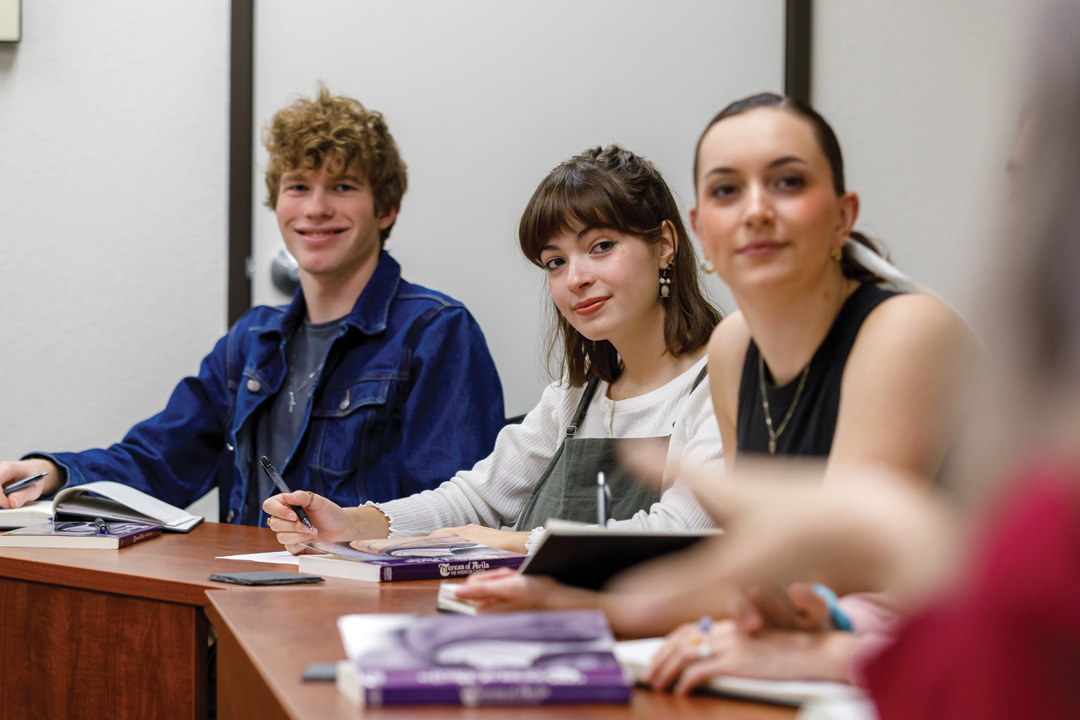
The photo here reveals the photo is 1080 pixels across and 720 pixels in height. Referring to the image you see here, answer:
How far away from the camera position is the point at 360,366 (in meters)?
2.16

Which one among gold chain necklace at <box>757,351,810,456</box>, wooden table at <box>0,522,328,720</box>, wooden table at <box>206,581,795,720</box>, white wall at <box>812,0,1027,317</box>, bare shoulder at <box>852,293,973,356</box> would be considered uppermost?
white wall at <box>812,0,1027,317</box>

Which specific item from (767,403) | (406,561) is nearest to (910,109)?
(767,403)

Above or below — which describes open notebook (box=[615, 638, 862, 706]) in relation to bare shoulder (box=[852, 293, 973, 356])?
below

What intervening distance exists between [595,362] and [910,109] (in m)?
1.23

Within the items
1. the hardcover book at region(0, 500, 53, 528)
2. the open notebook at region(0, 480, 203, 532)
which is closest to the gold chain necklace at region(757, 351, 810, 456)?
the open notebook at region(0, 480, 203, 532)

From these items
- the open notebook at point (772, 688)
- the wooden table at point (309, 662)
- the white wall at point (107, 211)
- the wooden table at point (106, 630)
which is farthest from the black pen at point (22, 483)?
the open notebook at point (772, 688)

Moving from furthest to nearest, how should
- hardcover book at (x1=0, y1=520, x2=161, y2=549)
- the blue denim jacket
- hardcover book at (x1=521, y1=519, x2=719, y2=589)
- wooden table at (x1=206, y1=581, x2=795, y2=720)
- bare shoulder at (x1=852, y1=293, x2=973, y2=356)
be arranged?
the blue denim jacket, hardcover book at (x1=0, y1=520, x2=161, y2=549), bare shoulder at (x1=852, y1=293, x2=973, y2=356), hardcover book at (x1=521, y1=519, x2=719, y2=589), wooden table at (x1=206, y1=581, x2=795, y2=720)

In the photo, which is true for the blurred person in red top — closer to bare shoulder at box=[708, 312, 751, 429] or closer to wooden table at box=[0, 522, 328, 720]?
bare shoulder at box=[708, 312, 751, 429]

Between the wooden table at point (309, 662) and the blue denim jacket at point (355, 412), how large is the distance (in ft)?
2.74

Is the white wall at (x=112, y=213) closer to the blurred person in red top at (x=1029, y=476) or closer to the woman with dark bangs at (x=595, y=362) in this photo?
the woman with dark bangs at (x=595, y=362)

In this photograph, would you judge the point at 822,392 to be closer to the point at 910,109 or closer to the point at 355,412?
the point at 355,412

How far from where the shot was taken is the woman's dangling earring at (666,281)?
5.86 feet

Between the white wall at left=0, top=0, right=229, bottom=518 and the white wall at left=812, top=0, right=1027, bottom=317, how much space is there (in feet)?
5.34

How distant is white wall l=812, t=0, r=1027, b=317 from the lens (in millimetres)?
2445
